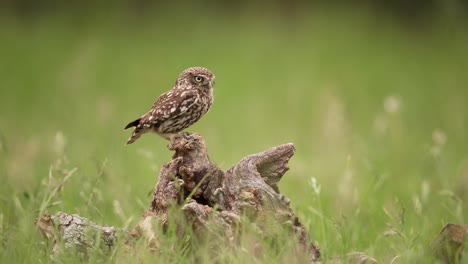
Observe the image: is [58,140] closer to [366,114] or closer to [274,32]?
[366,114]

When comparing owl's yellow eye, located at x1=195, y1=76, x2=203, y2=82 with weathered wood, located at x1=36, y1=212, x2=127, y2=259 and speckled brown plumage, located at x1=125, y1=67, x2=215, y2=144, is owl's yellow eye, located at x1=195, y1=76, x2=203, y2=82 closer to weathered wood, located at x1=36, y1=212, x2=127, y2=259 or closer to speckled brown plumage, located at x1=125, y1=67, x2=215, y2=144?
speckled brown plumage, located at x1=125, y1=67, x2=215, y2=144

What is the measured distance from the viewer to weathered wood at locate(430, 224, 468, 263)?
4026mm

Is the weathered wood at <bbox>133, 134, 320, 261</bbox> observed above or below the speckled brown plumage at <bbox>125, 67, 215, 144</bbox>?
below

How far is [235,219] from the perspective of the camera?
408cm

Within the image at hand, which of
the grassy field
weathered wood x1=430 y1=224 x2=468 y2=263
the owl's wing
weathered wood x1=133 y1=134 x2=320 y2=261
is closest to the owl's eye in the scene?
the owl's wing

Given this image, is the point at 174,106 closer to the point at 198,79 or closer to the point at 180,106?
the point at 180,106

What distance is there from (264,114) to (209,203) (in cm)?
849

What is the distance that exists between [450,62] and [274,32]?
3.95m

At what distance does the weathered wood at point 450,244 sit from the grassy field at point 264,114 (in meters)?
0.10

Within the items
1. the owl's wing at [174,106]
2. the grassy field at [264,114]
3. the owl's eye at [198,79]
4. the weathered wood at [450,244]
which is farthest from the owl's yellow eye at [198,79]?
the weathered wood at [450,244]

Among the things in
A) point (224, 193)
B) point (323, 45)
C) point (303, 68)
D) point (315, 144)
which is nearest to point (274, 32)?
point (323, 45)

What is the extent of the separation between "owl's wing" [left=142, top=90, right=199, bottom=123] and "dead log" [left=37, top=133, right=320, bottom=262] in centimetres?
24

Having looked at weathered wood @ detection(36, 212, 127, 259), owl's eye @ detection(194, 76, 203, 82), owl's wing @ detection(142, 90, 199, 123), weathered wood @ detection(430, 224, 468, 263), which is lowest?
weathered wood @ detection(36, 212, 127, 259)

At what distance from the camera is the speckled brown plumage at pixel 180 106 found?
4.63 metres
